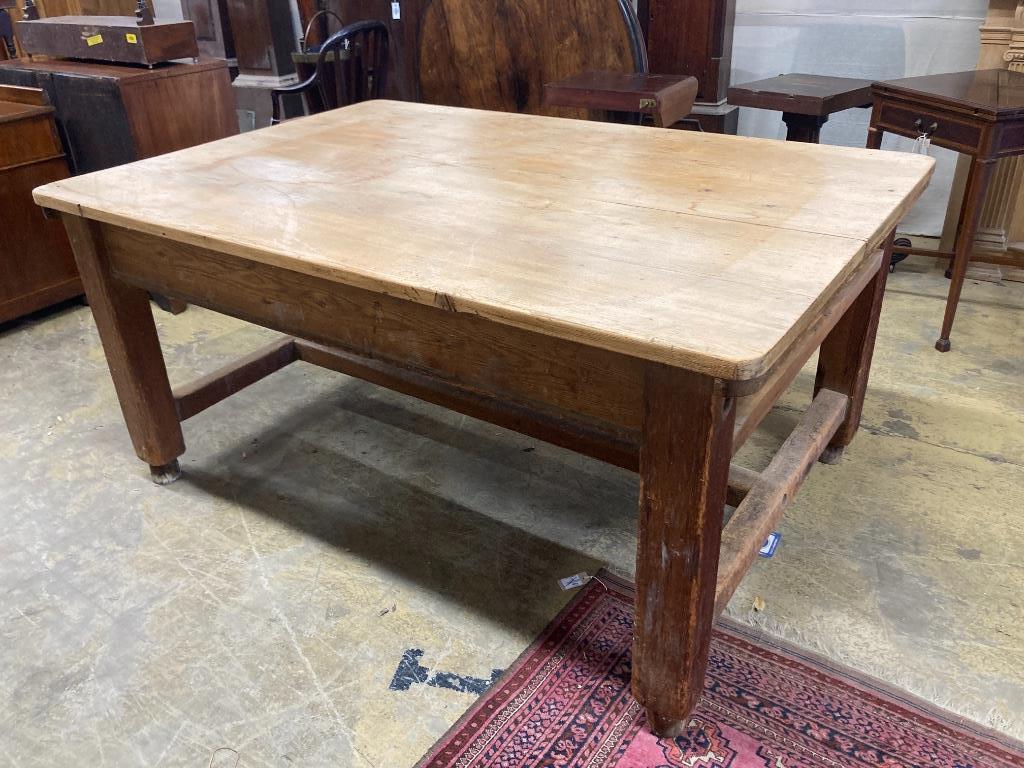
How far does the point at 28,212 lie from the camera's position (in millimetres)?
2914

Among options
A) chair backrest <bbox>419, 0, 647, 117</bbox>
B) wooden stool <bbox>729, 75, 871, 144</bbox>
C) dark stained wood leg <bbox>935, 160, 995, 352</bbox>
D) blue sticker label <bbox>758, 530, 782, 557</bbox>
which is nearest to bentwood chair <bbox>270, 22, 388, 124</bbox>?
chair backrest <bbox>419, 0, 647, 117</bbox>

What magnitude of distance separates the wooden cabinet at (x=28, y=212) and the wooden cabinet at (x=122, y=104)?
0.07 metres

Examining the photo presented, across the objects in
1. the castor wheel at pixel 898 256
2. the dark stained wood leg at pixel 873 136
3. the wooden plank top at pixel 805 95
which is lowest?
the castor wheel at pixel 898 256

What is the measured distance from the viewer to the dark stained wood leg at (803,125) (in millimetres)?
2805

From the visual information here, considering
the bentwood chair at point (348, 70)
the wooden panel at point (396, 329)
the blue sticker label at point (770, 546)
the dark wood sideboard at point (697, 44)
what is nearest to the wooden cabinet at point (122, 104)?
the bentwood chair at point (348, 70)

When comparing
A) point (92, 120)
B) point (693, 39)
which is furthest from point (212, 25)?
point (693, 39)

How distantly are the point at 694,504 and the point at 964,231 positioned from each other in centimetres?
185

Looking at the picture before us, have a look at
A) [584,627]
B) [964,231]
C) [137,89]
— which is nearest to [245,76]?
[137,89]

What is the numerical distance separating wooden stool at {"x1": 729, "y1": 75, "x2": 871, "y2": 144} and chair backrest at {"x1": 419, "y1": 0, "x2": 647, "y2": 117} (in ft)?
1.93

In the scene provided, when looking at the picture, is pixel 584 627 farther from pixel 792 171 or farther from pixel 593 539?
pixel 792 171

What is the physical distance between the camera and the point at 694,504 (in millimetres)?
1167

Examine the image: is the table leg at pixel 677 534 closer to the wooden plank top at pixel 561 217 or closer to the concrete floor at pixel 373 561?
the wooden plank top at pixel 561 217

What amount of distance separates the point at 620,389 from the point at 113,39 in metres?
2.74

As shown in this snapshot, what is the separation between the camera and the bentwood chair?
370cm
